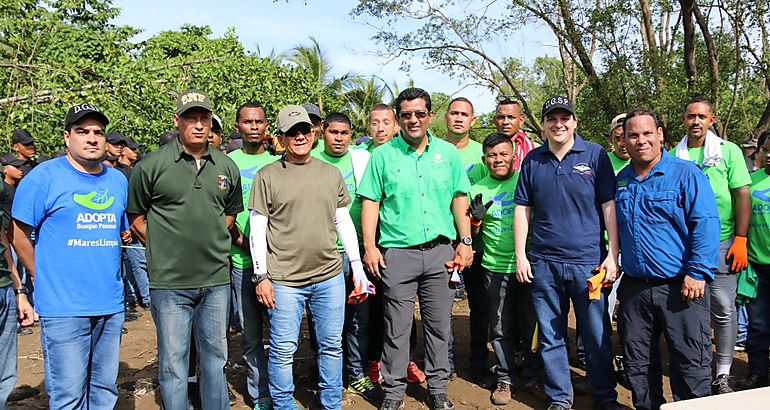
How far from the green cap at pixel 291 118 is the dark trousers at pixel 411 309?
1.16 m

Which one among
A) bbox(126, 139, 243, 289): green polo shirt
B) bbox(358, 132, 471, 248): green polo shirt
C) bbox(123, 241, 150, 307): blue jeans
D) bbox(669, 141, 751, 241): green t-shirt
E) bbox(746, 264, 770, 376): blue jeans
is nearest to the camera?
bbox(126, 139, 243, 289): green polo shirt

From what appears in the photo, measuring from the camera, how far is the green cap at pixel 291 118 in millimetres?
3990

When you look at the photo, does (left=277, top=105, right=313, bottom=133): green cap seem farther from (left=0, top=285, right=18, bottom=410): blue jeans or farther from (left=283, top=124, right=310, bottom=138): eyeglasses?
(left=0, top=285, right=18, bottom=410): blue jeans

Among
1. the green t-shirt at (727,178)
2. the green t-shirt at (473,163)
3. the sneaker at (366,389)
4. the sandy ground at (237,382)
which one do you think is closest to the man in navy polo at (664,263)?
the sandy ground at (237,382)

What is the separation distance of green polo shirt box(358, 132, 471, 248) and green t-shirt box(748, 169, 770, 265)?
7.83ft

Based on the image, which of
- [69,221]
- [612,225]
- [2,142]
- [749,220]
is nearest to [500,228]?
[612,225]

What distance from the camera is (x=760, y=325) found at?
483cm

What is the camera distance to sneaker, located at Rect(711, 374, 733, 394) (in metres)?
4.65

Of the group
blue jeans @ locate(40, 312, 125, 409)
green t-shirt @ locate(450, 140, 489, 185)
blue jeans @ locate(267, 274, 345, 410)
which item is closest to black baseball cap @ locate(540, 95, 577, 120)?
green t-shirt @ locate(450, 140, 489, 185)

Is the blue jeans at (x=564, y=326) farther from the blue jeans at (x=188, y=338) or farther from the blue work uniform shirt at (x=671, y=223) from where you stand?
the blue jeans at (x=188, y=338)

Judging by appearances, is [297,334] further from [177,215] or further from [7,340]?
Result: [7,340]

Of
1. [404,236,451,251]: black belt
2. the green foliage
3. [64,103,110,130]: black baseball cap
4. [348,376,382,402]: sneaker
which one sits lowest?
[348,376,382,402]: sneaker

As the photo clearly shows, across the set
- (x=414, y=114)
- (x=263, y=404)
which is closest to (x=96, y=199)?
(x=263, y=404)

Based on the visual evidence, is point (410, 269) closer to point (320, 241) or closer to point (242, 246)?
point (320, 241)
